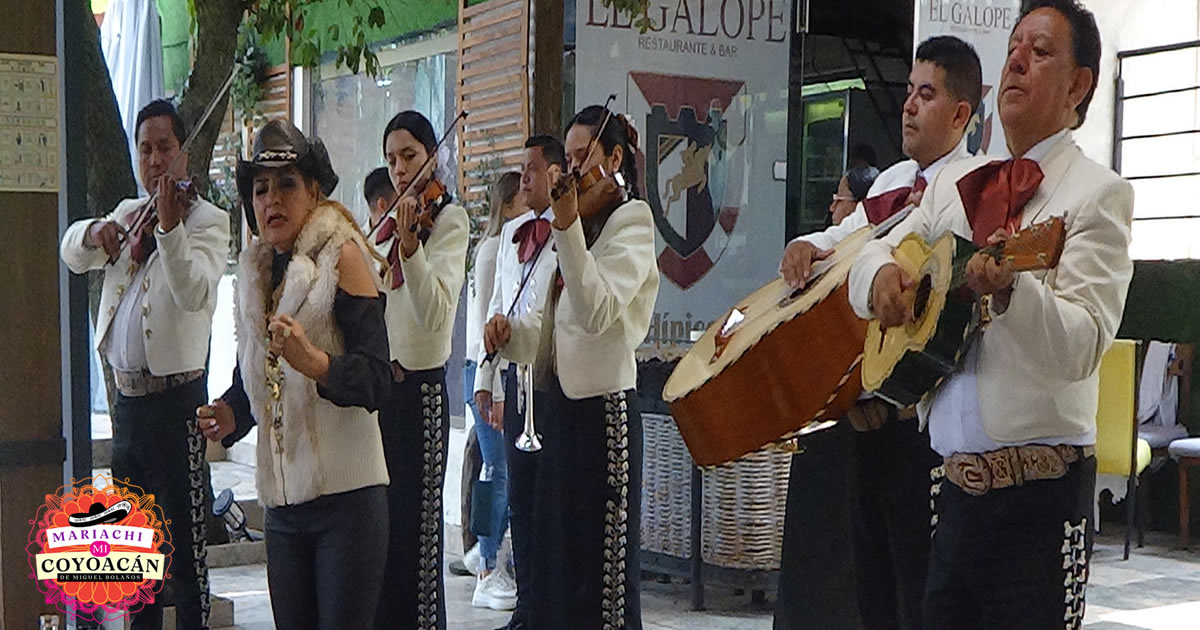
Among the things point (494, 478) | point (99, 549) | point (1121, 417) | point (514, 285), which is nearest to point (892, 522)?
point (514, 285)

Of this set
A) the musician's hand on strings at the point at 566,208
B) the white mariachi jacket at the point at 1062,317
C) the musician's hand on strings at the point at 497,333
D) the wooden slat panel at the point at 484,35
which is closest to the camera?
the white mariachi jacket at the point at 1062,317

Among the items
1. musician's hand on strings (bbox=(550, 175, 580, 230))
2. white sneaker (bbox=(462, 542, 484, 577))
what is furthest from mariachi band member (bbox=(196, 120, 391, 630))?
white sneaker (bbox=(462, 542, 484, 577))

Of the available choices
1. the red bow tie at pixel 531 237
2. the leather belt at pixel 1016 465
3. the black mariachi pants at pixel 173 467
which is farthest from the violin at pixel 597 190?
the leather belt at pixel 1016 465

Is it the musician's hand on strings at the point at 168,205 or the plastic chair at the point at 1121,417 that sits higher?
the musician's hand on strings at the point at 168,205

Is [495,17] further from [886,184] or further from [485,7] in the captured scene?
[886,184]

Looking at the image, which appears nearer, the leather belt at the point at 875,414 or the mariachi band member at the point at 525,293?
the leather belt at the point at 875,414

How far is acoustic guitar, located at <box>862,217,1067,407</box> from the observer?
2.09m

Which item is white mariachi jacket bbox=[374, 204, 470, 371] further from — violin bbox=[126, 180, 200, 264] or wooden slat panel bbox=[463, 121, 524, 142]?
wooden slat panel bbox=[463, 121, 524, 142]

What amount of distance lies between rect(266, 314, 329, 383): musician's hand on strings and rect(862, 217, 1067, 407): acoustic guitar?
1158mm

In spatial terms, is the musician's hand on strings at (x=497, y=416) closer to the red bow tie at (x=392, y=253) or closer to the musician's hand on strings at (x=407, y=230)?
the red bow tie at (x=392, y=253)

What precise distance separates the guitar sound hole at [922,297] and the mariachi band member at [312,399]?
4.12 feet

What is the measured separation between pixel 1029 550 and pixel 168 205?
2.75 metres

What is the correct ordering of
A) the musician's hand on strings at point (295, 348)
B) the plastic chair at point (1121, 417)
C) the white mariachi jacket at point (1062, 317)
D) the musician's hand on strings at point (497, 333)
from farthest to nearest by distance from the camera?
the plastic chair at point (1121, 417), the musician's hand on strings at point (497, 333), the musician's hand on strings at point (295, 348), the white mariachi jacket at point (1062, 317)

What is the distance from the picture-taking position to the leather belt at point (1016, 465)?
2.30m
